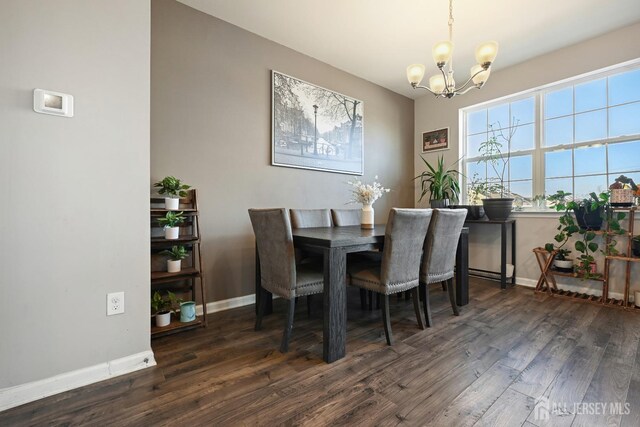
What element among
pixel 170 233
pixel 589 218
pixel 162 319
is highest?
pixel 589 218

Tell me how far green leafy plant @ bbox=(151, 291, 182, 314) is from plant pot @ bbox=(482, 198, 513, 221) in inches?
134

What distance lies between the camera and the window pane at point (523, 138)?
3.51 m

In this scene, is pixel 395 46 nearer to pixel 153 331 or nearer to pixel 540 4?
pixel 540 4

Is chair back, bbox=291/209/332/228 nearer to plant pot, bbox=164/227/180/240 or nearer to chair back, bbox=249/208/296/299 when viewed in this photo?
chair back, bbox=249/208/296/299

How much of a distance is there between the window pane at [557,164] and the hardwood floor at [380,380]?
1.65 m

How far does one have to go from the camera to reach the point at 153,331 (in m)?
1.95

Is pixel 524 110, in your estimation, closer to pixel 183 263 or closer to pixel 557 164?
pixel 557 164

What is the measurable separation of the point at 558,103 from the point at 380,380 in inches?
146

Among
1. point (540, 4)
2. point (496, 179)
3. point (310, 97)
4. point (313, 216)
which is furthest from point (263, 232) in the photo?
point (496, 179)

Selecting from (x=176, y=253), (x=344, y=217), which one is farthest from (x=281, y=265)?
(x=344, y=217)

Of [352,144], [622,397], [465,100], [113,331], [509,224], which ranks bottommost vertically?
[622,397]

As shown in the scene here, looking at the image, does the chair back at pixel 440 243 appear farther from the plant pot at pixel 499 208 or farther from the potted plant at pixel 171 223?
the potted plant at pixel 171 223

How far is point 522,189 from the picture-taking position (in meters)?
3.56

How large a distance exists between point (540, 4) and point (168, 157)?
133 inches
